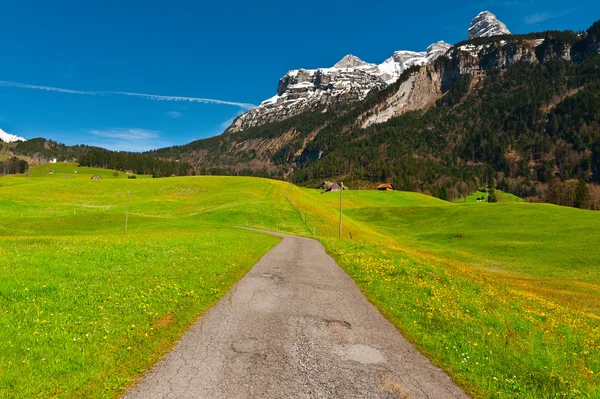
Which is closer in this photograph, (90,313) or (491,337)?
(90,313)

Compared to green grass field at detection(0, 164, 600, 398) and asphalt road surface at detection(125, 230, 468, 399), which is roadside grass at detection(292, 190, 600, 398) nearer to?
green grass field at detection(0, 164, 600, 398)

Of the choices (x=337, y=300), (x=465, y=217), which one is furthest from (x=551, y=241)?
(x=337, y=300)

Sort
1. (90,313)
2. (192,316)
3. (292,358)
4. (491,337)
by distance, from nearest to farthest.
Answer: (292,358)
(90,313)
(491,337)
(192,316)

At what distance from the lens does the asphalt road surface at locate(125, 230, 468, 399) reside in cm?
732

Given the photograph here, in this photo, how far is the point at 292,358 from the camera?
8859mm

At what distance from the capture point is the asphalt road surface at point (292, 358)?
7.32 meters

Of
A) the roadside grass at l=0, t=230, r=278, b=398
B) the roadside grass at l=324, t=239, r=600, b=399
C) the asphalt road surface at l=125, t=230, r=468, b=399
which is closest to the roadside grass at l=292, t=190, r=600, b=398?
the roadside grass at l=324, t=239, r=600, b=399

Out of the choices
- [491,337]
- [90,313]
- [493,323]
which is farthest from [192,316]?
[493,323]

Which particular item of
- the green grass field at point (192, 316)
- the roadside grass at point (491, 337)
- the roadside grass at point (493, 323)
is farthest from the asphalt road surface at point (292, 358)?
the roadside grass at point (493, 323)

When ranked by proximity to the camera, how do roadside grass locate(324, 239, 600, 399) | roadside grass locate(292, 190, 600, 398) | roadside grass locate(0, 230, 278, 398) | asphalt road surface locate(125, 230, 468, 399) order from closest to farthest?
roadside grass locate(0, 230, 278, 398)
asphalt road surface locate(125, 230, 468, 399)
roadside grass locate(324, 239, 600, 399)
roadside grass locate(292, 190, 600, 398)

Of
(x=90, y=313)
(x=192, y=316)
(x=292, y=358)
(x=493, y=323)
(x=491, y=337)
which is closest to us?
(x=292, y=358)

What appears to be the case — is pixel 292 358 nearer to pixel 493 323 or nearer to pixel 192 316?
pixel 192 316

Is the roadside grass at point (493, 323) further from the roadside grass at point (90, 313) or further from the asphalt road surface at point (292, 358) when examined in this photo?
the roadside grass at point (90, 313)

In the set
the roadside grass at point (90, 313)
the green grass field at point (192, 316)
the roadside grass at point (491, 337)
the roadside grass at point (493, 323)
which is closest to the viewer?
the roadside grass at point (90, 313)
